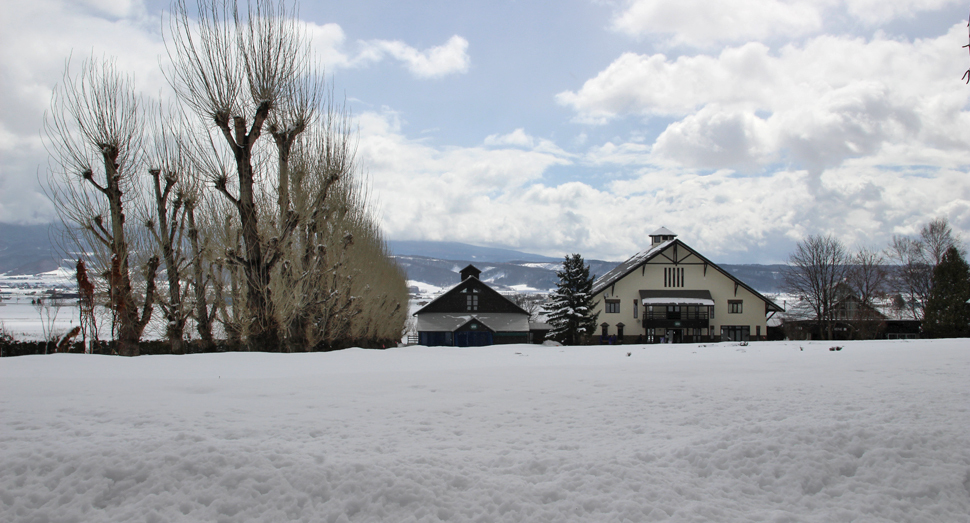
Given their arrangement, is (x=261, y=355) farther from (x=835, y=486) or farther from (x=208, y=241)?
(x=835, y=486)

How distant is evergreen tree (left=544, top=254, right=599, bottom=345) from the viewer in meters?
41.6

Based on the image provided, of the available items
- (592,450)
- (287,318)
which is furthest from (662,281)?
(592,450)

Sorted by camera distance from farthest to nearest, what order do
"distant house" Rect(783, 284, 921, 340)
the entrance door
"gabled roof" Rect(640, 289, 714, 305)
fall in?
the entrance door
"gabled roof" Rect(640, 289, 714, 305)
"distant house" Rect(783, 284, 921, 340)

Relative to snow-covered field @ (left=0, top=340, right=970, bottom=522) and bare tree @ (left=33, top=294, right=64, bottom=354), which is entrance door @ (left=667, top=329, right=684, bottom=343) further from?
bare tree @ (left=33, top=294, right=64, bottom=354)

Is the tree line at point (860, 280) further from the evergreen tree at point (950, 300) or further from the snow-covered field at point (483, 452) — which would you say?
the snow-covered field at point (483, 452)

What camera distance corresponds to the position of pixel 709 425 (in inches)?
251

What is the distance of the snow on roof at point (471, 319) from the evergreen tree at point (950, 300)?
28532 mm

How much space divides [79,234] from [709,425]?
62.2ft

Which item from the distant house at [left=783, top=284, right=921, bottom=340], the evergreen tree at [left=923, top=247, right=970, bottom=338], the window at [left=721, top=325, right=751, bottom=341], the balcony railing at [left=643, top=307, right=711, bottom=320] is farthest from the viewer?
the window at [left=721, top=325, right=751, bottom=341]

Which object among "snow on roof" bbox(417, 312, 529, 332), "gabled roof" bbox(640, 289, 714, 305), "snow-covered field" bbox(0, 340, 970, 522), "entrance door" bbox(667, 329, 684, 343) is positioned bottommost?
"entrance door" bbox(667, 329, 684, 343)

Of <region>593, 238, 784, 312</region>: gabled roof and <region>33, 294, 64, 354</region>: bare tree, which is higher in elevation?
<region>593, 238, 784, 312</region>: gabled roof

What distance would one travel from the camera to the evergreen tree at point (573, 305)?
41.6 meters

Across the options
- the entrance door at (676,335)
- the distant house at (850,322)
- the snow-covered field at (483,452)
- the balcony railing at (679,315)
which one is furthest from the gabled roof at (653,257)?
the snow-covered field at (483,452)

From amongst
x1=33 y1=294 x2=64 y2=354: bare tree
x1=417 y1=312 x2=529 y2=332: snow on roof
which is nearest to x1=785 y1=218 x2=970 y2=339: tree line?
x1=417 y1=312 x2=529 y2=332: snow on roof
